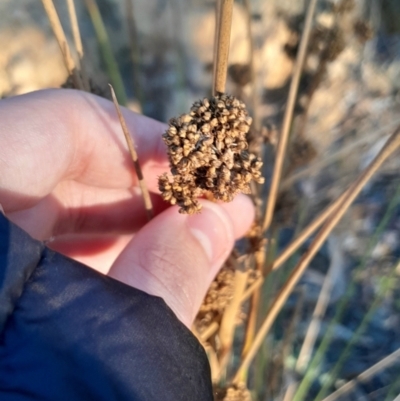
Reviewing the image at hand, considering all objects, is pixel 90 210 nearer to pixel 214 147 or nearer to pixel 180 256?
pixel 180 256

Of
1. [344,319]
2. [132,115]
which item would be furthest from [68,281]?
[344,319]

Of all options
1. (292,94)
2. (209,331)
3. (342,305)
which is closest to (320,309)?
(342,305)

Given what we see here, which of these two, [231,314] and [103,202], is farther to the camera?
[103,202]

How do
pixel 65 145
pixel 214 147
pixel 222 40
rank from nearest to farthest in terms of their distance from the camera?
1. pixel 222 40
2. pixel 214 147
3. pixel 65 145

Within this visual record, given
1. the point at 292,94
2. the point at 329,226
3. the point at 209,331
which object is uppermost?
the point at 292,94

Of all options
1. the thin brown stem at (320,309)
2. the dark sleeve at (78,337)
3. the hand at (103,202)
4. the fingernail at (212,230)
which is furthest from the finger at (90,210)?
the thin brown stem at (320,309)

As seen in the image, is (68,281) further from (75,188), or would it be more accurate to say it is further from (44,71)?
(44,71)
